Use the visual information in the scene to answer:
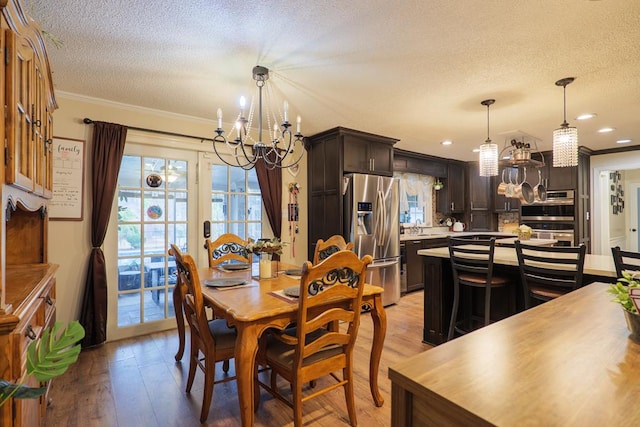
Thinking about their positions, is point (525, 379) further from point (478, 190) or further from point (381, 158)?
point (478, 190)

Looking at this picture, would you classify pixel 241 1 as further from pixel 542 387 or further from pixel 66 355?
pixel 542 387

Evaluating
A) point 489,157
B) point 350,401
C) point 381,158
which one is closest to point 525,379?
point 350,401

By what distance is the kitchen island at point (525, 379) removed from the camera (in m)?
0.66

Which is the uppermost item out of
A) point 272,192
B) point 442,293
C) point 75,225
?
point 272,192

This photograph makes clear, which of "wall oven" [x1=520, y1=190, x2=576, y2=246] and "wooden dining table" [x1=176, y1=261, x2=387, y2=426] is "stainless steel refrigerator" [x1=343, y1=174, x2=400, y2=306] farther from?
"wall oven" [x1=520, y1=190, x2=576, y2=246]

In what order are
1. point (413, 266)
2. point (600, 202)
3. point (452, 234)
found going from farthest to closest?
point (452, 234) → point (600, 202) → point (413, 266)

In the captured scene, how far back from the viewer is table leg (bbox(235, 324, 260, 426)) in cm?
158

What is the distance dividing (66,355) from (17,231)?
77.7 inches

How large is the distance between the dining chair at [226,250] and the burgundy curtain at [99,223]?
3.31ft

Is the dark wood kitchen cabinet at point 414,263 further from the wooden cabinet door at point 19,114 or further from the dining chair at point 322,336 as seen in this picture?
the wooden cabinet door at point 19,114

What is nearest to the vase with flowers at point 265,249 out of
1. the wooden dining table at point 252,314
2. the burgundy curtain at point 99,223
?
the wooden dining table at point 252,314

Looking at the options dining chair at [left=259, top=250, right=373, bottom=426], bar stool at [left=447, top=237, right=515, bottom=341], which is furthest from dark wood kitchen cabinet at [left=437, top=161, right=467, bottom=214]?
dining chair at [left=259, top=250, right=373, bottom=426]

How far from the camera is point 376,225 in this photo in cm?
425

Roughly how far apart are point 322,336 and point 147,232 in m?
2.48
